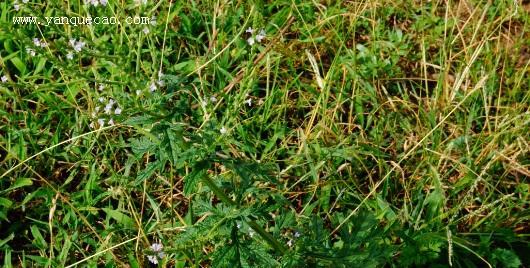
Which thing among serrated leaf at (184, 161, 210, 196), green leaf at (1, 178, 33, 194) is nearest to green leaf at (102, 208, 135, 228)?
green leaf at (1, 178, 33, 194)

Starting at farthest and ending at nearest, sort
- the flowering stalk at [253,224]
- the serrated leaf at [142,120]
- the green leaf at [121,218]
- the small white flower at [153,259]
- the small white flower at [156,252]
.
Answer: the green leaf at [121,218]
the small white flower at [153,259]
the small white flower at [156,252]
the flowering stalk at [253,224]
the serrated leaf at [142,120]

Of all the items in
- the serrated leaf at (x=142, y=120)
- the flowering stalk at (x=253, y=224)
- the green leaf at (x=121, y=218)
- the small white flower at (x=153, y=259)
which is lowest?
the green leaf at (x=121, y=218)

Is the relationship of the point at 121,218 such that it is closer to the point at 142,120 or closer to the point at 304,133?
the point at 304,133

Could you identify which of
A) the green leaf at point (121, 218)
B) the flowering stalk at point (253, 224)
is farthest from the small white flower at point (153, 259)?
the flowering stalk at point (253, 224)

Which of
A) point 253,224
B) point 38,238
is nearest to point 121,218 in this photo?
point 38,238

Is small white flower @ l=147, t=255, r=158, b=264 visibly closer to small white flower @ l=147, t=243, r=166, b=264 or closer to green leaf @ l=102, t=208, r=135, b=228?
small white flower @ l=147, t=243, r=166, b=264

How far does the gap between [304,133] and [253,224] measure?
108cm

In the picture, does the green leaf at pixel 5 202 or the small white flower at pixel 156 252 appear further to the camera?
the green leaf at pixel 5 202

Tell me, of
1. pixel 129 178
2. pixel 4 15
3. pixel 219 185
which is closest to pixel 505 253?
pixel 219 185

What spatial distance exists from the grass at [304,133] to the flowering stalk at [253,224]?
4.7 inches

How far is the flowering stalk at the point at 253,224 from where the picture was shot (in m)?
1.82

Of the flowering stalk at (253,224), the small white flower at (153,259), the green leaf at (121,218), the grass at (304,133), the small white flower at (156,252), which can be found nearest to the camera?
the flowering stalk at (253,224)

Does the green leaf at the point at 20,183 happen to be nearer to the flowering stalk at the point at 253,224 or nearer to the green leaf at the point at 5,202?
the green leaf at the point at 5,202

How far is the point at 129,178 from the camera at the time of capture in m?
2.77
